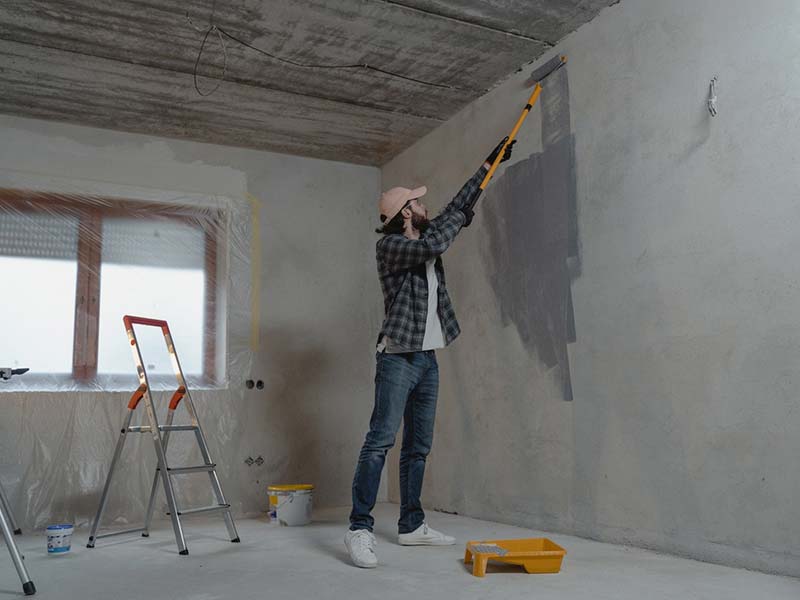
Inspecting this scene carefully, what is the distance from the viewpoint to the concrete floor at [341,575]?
2020 millimetres

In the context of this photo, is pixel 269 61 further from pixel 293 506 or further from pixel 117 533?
pixel 117 533

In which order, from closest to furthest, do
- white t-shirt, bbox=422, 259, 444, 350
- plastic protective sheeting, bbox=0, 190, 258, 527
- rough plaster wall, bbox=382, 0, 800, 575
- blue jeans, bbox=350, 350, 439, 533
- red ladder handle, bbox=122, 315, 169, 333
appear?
rough plaster wall, bbox=382, 0, 800, 575 → blue jeans, bbox=350, 350, 439, 533 → white t-shirt, bbox=422, 259, 444, 350 → red ladder handle, bbox=122, 315, 169, 333 → plastic protective sheeting, bbox=0, 190, 258, 527

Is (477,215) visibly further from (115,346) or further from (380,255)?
(115,346)

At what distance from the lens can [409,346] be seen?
260 centimetres

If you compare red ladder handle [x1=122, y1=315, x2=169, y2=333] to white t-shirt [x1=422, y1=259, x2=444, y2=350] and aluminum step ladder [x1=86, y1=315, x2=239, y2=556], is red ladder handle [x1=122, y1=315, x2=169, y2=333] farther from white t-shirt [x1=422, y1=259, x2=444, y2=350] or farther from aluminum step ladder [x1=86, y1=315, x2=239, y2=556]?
white t-shirt [x1=422, y1=259, x2=444, y2=350]

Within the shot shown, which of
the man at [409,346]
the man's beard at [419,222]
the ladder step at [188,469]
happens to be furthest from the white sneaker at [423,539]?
the man's beard at [419,222]

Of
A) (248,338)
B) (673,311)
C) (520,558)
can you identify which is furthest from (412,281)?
(248,338)

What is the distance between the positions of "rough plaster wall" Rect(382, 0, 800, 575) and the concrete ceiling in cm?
35

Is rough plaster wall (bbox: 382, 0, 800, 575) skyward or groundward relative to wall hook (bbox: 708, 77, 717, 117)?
groundward

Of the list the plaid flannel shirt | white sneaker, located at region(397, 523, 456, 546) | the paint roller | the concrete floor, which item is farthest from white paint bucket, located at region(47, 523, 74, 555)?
the paint roller

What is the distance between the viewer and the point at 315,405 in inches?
166

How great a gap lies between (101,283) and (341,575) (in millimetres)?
2233

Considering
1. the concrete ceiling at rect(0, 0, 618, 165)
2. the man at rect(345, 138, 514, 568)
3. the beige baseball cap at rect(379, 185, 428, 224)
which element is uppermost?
the concrete ceiling at rect(0, 0, 618, 165)

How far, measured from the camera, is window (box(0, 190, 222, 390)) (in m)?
3.57
